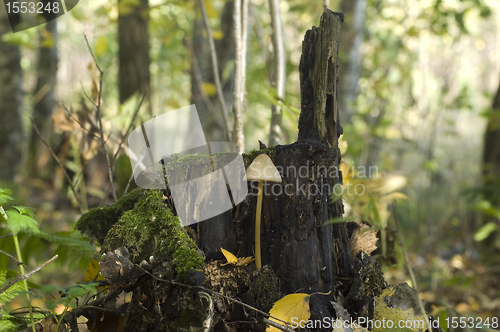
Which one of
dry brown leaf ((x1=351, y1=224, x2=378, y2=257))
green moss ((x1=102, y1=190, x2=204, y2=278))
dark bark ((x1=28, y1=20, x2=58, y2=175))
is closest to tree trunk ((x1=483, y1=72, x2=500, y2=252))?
dry brown leaf ((x1=351, y1=224, x2=378, y2=257))

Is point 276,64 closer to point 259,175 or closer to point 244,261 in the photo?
point 259,175

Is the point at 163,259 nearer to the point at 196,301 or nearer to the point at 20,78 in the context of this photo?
the point at 196,301

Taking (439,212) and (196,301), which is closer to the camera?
(196,301)

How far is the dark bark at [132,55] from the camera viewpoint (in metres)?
4.68

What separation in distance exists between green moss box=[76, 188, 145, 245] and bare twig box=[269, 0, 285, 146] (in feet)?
3.26

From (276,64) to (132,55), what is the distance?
3.14 metres

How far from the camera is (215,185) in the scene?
54.6 inches

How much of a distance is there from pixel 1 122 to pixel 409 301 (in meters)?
5.40

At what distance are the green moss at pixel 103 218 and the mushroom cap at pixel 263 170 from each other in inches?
22.2

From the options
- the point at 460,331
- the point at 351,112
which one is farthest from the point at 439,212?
the point at 460,331

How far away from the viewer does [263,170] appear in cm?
125

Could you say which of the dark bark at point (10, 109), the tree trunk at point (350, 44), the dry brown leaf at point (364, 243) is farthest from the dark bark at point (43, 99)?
the dry brown leaf at point (364, 243)

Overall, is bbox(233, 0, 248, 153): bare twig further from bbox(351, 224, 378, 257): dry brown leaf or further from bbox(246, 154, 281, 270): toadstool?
bbox(351, 224, 378, 257): dry brown leaf

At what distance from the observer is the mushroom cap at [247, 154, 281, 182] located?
1248 millimetres
